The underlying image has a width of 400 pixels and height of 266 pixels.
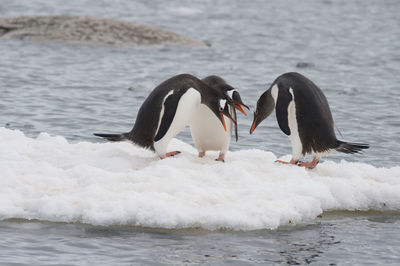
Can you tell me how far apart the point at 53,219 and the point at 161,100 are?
1.96 m

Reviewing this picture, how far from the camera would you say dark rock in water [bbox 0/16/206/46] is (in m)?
19.8

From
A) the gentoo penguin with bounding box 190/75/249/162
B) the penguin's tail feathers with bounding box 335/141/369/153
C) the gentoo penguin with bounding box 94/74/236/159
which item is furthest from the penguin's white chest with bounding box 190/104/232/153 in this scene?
the penguin's tail feathers with bounding box 335/141/369/153

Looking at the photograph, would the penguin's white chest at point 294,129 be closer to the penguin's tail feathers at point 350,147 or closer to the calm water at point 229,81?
the penguin's tail feathers at point 350,147

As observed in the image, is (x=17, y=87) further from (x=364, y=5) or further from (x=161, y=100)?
(x=364, y=5)

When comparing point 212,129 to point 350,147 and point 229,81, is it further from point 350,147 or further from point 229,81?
point 229,81

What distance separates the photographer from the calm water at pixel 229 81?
679cm

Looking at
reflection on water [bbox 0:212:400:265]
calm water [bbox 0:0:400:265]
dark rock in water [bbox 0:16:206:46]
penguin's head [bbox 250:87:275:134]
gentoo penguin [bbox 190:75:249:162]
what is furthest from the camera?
dark rock in water [bbox 0:16:206:46]

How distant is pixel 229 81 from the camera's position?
16.5 meters

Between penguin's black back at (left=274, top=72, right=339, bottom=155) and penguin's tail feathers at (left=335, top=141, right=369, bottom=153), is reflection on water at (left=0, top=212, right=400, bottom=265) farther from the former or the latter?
penguin's black back at (left=274, top=72, right=339, bottom=155)

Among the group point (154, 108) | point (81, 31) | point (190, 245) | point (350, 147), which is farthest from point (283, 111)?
point (81, 31)

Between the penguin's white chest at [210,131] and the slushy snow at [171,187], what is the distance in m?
0.18

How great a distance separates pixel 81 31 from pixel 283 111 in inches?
477

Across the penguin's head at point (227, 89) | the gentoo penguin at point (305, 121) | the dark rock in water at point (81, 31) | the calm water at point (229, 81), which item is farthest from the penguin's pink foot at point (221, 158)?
the dark rock in water at point (81, 31)

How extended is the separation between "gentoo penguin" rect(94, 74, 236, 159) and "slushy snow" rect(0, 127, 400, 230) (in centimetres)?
23
